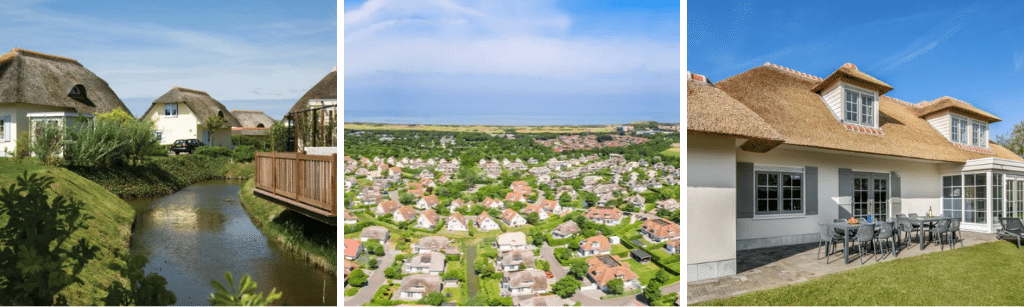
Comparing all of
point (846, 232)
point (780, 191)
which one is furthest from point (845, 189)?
point (846, 232)

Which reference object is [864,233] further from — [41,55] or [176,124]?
[41,55]

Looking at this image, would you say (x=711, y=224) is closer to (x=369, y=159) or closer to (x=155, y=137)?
(x=369, y=159)

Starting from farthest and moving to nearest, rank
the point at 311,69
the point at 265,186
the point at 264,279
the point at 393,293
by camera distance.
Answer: the point at 265,186, the point at 393,293, the point at 311,69, the point at 264,279

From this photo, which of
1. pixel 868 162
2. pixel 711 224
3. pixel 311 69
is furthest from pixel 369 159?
pixel 868 162

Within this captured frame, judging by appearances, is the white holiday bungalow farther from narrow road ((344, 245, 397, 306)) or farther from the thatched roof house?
the thatched roof house

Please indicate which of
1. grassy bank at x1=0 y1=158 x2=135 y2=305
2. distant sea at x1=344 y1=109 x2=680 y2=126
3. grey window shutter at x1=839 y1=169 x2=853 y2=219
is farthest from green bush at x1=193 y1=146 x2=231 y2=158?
grey window shutter at x1=839 y1=169 x2=853 y2=219

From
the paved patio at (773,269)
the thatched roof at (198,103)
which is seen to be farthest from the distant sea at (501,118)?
the paved patio at (773,269)

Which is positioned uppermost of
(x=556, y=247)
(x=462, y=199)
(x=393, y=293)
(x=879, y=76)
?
(x=879, y=76)
